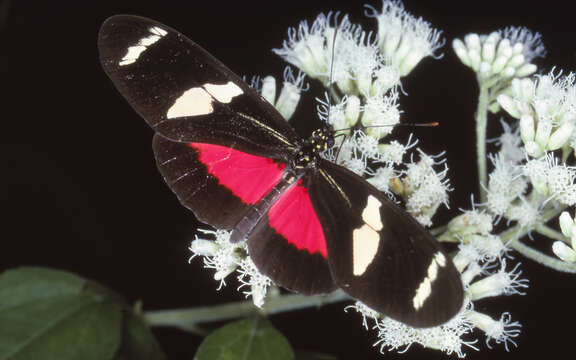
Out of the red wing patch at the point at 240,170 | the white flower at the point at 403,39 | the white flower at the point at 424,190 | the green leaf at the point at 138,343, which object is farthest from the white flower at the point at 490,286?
the green leaf at the point at 138,343

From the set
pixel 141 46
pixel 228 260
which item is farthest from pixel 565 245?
pixel 141 46

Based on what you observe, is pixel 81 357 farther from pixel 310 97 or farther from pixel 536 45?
pixel 536 45

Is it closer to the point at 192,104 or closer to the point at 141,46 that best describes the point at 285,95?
the point at 192,104

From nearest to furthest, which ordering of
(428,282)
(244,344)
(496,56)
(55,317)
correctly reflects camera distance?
(428,282) < (244,344) < (55,317) < (496,56)

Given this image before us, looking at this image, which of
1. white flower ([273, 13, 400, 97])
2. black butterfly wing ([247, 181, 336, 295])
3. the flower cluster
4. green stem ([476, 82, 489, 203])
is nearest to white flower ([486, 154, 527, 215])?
green stem ([476, 82, 489, 203])

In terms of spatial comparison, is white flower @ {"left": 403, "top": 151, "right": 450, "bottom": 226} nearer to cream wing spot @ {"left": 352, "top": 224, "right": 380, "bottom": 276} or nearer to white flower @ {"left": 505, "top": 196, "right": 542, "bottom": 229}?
white flower @ {"left": 505, "top": 196, "right": 542, "bottom": 229}

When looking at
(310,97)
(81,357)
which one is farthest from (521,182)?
(81,357)
